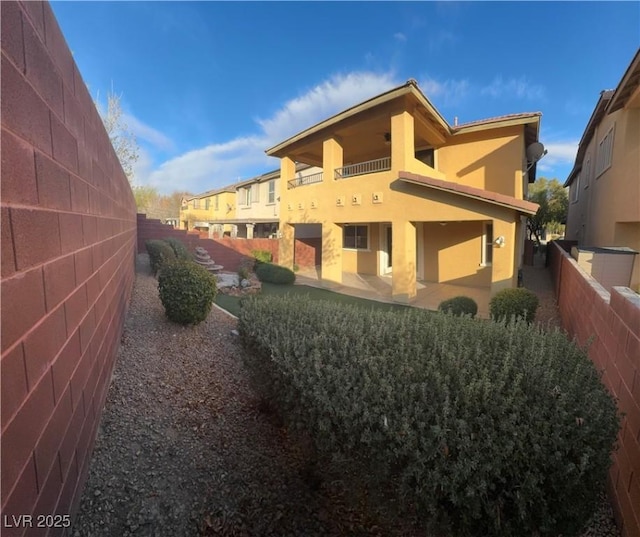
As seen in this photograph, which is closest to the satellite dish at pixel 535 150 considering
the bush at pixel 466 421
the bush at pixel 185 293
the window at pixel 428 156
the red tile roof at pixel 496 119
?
the red tile roof at pixel 496 119

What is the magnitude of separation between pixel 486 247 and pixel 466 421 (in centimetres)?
1242

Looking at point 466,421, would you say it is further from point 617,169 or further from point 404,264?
point 617,169

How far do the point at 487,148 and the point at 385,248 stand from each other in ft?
19.9

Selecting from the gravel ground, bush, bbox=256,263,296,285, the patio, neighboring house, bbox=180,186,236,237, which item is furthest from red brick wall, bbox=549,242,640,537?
neighboring house, bbox=180,186,236,237

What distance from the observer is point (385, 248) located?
16312mm

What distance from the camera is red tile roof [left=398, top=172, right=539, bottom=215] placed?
9219mm

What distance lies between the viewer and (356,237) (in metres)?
17.3

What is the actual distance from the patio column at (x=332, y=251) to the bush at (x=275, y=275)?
1633mm

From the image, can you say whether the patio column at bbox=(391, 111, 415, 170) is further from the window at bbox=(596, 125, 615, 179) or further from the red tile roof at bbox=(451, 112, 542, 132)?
the window at bbox=(596, 125, 615, 179)

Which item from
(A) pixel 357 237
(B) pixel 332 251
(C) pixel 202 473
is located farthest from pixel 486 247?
(C) pixel 202 473

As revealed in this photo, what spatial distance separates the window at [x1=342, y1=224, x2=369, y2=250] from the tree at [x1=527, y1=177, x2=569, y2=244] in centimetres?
1374

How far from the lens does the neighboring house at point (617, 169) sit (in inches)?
313

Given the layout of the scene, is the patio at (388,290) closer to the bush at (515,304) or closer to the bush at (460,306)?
the bush at (460,306)

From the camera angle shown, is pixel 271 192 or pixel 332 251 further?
pixel 271 192
